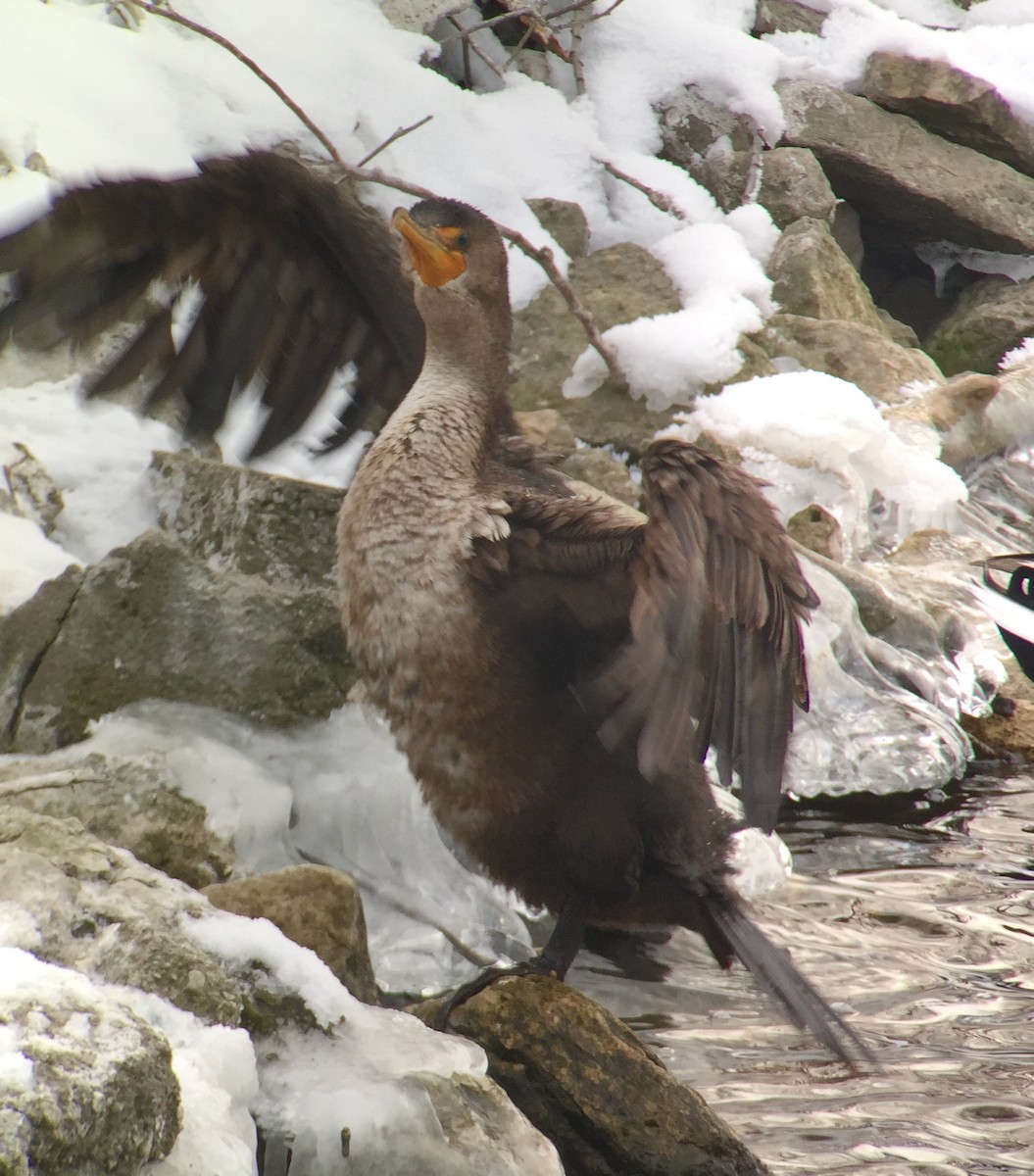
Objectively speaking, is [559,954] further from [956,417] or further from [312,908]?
[956,417]

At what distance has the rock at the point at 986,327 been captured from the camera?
25.3 ft

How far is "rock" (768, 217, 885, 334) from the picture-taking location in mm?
6832

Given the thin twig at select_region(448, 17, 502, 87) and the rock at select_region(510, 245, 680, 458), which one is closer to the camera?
the rock at select_region(510, 245, 680, 458)

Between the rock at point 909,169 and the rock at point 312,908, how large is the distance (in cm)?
630

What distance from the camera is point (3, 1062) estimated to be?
1.47m

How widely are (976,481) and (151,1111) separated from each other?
596 cm

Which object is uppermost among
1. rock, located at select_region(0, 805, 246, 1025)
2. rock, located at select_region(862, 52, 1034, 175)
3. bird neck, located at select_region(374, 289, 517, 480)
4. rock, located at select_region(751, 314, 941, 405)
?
rock, located at select_region(862, 52, 1034, 175)

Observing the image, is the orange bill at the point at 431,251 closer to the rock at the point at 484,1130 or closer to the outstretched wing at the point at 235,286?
the outstretched wing at the point at 235,286

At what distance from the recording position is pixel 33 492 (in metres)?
3.66

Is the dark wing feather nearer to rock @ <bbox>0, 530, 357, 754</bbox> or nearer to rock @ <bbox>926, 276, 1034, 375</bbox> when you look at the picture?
A: rock @ <bbox>0, 530, 357, 754</bbox>

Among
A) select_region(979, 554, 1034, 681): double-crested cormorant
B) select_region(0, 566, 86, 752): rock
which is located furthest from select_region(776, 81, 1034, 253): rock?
select_region(0, 566, 86, 752): rock

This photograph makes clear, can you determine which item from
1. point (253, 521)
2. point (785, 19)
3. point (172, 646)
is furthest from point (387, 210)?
point (785, 19)

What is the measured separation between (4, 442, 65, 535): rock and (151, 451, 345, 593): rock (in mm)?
293

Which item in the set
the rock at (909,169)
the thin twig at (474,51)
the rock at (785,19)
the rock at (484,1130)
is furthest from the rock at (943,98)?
the rock at (484,1130)
